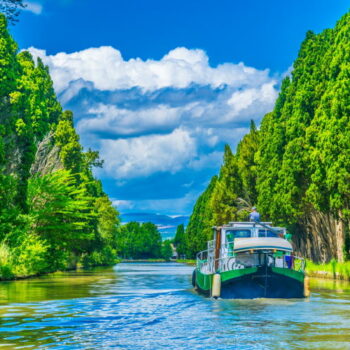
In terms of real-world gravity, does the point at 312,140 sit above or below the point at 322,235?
above

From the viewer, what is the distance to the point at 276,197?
46625 millimetres

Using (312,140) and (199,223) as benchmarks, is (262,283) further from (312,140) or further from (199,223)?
Answer: (199,223)

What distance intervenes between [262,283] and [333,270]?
1786 cm

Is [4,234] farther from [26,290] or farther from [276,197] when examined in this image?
[276,197]

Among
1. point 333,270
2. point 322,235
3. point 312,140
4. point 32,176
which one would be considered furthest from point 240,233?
point 32,176

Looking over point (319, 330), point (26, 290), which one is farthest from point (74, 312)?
point (26, 290)

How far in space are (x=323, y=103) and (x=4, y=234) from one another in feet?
62.5

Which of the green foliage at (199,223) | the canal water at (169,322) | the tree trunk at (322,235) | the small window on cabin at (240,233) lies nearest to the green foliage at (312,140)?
the tree trunk at (322,235)

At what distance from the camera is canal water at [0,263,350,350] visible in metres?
13.6

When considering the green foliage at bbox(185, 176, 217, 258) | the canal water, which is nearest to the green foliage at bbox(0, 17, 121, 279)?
Result: the canal water

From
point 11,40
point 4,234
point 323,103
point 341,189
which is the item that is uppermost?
point 11,40

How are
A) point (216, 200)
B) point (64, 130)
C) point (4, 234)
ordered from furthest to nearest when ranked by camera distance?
point (216, 200)
point (64, 130)
point (4, 234)

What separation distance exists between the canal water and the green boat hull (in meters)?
0.61

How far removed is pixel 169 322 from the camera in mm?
17250
